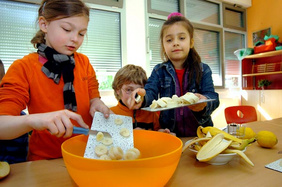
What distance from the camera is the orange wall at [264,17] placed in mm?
3543

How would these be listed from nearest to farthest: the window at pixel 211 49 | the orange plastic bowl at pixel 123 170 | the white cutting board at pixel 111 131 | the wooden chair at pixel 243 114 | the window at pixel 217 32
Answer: the orange plastic bowl at pixel 123 170 → the white cutting board at pixel 111 131 → the wooden chair at pixel 243 114 → the window at pixel 217 32 → the window at pixel 211 49

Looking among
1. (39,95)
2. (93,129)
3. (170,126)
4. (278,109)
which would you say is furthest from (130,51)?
(278,109)

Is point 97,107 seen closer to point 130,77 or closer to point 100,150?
point 100,150

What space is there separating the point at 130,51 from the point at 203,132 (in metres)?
2.31

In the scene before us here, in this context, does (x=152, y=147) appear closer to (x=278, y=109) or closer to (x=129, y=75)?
(x=129, y=75)

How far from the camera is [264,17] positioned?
12.6 feet

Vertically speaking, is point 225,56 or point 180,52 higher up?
point 225,56

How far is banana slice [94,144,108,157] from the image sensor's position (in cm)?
58

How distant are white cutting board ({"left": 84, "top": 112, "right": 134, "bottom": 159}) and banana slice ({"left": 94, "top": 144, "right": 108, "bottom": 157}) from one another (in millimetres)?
14

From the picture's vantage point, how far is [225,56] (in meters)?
4.13

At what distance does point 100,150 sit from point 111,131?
9 centimetres

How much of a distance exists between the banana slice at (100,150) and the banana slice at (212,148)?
28 cm

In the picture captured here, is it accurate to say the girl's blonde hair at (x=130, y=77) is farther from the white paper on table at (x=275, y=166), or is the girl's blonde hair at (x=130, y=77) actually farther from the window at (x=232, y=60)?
the window at (x=232, y=60)

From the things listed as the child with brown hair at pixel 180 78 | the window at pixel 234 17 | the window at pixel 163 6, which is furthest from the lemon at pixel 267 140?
the window at pixel 234 17
